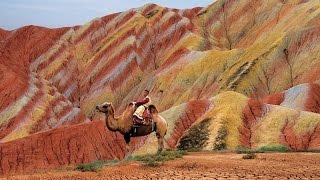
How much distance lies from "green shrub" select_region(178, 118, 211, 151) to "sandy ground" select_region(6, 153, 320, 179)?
1282 inches

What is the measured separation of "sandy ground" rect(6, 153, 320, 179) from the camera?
18250mm

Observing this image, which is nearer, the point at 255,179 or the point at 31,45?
the point at 255,179

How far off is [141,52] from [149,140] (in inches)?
3359

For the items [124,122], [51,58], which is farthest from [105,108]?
[51,58]

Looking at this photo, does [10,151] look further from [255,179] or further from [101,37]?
[101,37]

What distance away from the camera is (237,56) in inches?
4318

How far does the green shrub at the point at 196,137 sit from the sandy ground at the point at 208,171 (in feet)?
107

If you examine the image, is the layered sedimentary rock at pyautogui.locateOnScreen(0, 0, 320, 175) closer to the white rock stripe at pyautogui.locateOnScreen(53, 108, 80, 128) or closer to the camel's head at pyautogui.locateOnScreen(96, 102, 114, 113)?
the white rock stripe at pyautogui.locateOnScreen(53, 108, 80, 128)

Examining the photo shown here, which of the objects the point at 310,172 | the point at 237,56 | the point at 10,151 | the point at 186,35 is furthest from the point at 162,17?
the point at 310,172

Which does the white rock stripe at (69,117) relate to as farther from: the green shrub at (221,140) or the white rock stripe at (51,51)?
the green shrub at (221,140)

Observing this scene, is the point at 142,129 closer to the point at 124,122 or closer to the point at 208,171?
the point at 124,122

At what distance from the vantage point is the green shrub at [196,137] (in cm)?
5578

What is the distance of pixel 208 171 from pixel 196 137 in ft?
127

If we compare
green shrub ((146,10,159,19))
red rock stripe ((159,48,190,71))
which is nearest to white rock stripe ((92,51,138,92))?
red rock stripe ((159,48,190,71))
